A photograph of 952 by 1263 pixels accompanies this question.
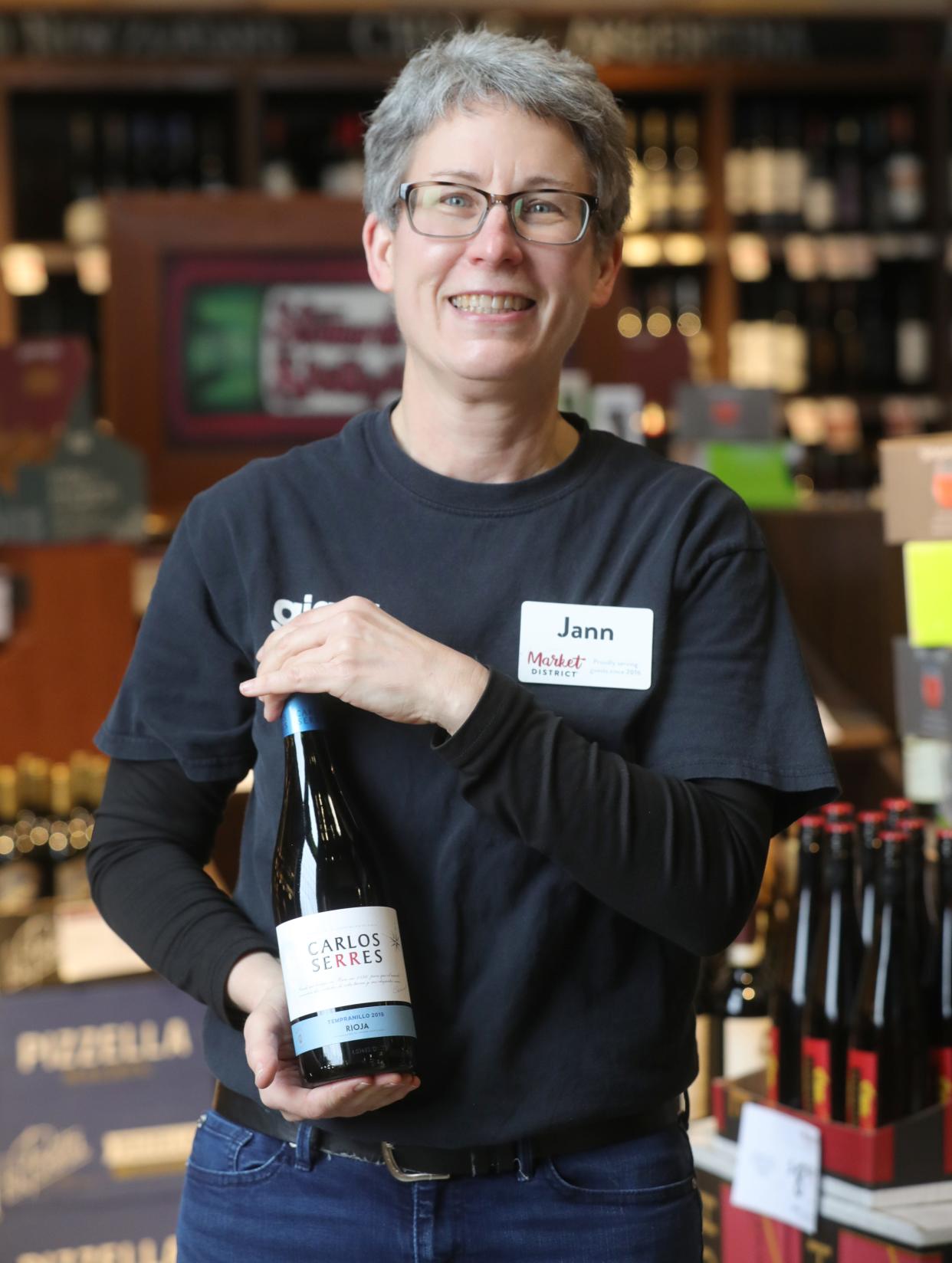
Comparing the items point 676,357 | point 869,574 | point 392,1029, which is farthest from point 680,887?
point 676,357

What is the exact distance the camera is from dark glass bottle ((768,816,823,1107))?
175cm

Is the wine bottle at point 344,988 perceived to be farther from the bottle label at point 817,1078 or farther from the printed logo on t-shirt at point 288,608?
the bottle label at point 817,1078

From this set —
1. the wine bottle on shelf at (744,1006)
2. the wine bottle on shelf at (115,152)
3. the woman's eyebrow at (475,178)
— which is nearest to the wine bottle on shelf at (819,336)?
the wine bottle on shelf at (115,152)

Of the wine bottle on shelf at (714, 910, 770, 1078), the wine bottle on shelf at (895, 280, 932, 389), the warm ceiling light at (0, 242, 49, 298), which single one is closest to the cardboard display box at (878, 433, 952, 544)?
the wine bottle on shelf at (714, 910, 770, 1078)

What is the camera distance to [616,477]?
1.07 m

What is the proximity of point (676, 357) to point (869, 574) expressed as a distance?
3.09ft

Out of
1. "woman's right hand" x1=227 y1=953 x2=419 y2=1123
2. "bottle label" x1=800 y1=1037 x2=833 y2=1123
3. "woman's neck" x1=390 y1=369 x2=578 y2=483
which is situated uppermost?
"woman's neck" x1=390 y1=369 x2=578 y2=483

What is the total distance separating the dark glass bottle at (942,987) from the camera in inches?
68.4

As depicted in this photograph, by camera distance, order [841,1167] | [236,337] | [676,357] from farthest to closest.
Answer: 1. [676,357]
2. [236,337]
3. [841,1167]

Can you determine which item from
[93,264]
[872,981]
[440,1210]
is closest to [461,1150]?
[440,1210]

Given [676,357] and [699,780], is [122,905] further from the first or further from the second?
[676,357]

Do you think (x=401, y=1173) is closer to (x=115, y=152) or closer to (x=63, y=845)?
(x=63, y=845)

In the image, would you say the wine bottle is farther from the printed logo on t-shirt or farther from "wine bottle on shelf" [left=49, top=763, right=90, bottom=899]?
"wine bottle on shelf" [left=49, top=763, right=90, bottom=899]

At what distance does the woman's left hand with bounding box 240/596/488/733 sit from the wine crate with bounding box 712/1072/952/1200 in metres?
0.93
